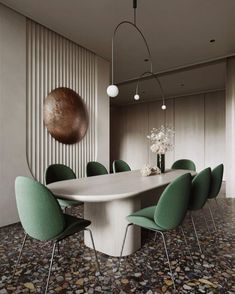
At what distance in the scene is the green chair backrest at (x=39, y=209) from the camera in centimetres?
149

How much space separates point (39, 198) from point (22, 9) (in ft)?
9.69

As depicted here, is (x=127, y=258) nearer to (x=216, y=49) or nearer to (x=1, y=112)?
(x=1, y=112)

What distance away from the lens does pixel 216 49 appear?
4238mm

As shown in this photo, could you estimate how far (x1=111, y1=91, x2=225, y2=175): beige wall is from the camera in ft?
24.3

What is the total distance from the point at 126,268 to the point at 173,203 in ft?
2.74

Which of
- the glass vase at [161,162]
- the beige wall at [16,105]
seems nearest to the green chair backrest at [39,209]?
the beige wall at [16,105]

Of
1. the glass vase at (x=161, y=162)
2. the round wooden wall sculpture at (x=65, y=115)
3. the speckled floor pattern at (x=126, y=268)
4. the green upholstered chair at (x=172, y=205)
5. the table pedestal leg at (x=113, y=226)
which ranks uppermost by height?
the round wooden wall sculpture at (x=65, y=115)

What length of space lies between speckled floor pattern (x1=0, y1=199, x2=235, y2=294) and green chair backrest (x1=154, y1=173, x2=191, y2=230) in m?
0.52

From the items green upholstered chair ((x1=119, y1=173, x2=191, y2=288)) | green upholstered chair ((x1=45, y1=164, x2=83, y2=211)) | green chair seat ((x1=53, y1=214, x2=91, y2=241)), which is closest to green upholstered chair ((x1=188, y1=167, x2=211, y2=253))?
green upholstered chair ((x1=119, y1=173, x2=191, y2=288))

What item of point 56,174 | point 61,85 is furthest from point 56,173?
point 61,85

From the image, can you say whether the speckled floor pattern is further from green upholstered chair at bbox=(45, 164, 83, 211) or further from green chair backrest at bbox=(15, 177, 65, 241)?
green upholstered chair at bbox=(45, 164, 83, 211)

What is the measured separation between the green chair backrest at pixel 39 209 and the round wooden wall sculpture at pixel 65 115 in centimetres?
217

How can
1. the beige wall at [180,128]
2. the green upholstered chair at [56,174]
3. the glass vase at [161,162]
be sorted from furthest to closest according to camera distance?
the beige wall at [180,128], the glass vase at [161,162], the green upholstered chair at [56,174]

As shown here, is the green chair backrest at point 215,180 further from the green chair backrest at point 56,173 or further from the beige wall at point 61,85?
the beige wall at point 61,85
